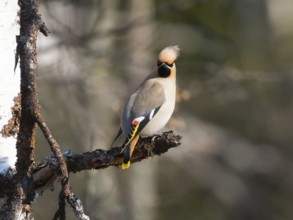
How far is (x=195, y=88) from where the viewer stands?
912 cm

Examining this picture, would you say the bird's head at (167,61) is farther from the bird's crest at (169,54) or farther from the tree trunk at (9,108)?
the tree trunk at (9,108)

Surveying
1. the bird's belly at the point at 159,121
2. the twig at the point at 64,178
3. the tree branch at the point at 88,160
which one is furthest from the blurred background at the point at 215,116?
the twig at the point at 64,178

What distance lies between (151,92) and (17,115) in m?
1.46

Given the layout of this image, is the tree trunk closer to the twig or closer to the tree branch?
the tree branch

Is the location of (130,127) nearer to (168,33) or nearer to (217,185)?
(168,33)

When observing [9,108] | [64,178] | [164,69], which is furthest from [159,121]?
[64,178]

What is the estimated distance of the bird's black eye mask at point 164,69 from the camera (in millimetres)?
4938

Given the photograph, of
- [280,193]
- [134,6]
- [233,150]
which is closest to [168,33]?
[134,6]

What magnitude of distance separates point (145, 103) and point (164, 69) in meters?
0.26

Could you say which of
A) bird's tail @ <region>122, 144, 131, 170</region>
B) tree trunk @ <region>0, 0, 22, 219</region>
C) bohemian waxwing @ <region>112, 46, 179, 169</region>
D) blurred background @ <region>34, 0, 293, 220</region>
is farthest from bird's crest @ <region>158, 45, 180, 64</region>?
blurred background @ <region>34, 0, 293, 220</region>

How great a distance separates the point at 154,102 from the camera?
480 cm

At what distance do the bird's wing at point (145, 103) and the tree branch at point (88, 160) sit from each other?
85 cm

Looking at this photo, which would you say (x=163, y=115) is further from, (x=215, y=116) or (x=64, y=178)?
(x=215, y=116)

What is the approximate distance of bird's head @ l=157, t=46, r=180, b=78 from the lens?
15.7 feet
